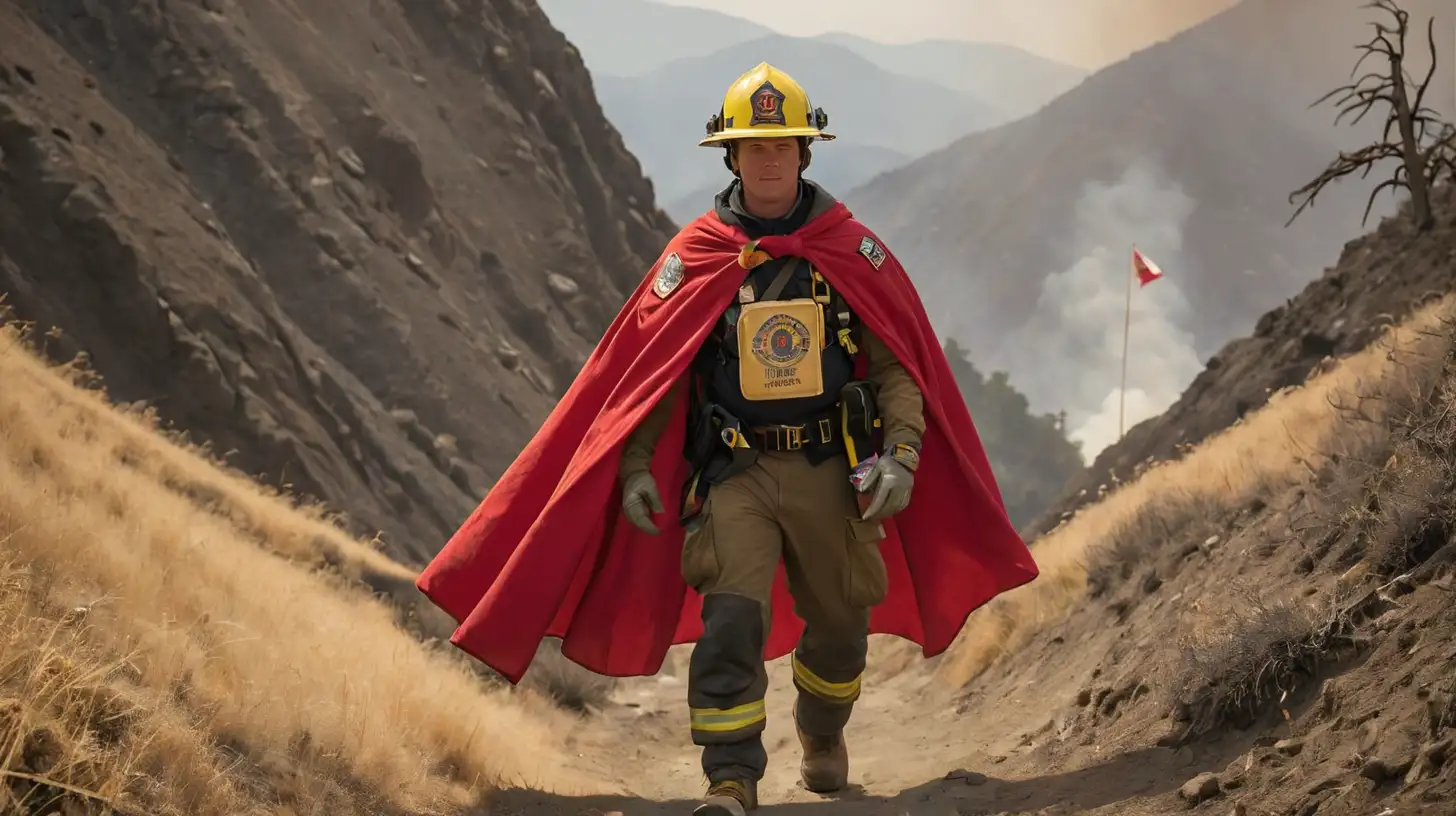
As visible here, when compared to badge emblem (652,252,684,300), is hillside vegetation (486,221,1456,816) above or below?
below

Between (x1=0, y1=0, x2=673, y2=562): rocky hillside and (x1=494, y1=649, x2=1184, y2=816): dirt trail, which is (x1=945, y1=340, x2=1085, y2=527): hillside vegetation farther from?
(x1=494, y1=649, x2=1184, y2=816): dirt trail

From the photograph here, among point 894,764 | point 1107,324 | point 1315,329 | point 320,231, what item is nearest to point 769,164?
point 894,764

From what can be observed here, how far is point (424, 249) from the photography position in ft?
80.1

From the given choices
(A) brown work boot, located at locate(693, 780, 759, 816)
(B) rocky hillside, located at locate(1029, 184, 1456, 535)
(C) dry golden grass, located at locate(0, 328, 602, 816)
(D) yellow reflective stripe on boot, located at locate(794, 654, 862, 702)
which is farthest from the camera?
(B) rocky hillside, located at locate(1029, 184, 1456, 535)

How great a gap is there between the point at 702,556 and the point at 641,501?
0.31 m

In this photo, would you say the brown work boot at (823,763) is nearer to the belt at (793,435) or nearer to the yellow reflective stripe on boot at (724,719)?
the yellow reflective stripe on boot at (724,719)

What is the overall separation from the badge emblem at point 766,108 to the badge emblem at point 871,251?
1.97 feet

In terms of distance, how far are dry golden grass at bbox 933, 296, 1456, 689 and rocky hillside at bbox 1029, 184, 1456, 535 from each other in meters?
5.33

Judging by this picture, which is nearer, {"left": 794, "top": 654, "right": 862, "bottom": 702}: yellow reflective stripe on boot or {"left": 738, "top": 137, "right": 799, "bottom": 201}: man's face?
{"left": 738, "top": 137, "right": 799, "bottom": 201}: man's face

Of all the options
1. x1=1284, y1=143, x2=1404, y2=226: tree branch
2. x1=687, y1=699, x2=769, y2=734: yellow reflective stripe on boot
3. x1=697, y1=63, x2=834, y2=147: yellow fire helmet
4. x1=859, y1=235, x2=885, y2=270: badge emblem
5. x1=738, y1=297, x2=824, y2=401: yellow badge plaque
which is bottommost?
x1=687, y1=699, x2=769, y2=734: yellow reflective stripe on boot

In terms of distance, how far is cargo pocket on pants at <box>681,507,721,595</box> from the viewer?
5160 mm

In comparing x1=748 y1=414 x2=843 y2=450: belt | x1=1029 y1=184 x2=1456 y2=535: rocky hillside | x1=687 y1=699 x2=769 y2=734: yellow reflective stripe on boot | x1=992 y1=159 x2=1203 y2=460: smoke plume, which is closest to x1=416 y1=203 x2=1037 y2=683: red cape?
x1=748 y1=414 x2=843 y2=450: belt

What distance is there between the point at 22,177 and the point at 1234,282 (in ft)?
624

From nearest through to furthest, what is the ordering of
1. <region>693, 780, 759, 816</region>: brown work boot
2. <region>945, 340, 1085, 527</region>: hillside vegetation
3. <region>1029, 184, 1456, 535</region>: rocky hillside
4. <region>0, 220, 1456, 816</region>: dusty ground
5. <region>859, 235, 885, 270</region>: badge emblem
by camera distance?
<region>0, 220, 1456, 816</region>: dusty ground
<region>693, 780, 759, 816</region>: brown work boot
<region>859, 235, 885, 270</region>: badge emblem
<region>1029, 184, 1456, 535</region>: rocky hillside
<region>945, 340, 1085, 527</region>: hillside vegetation
